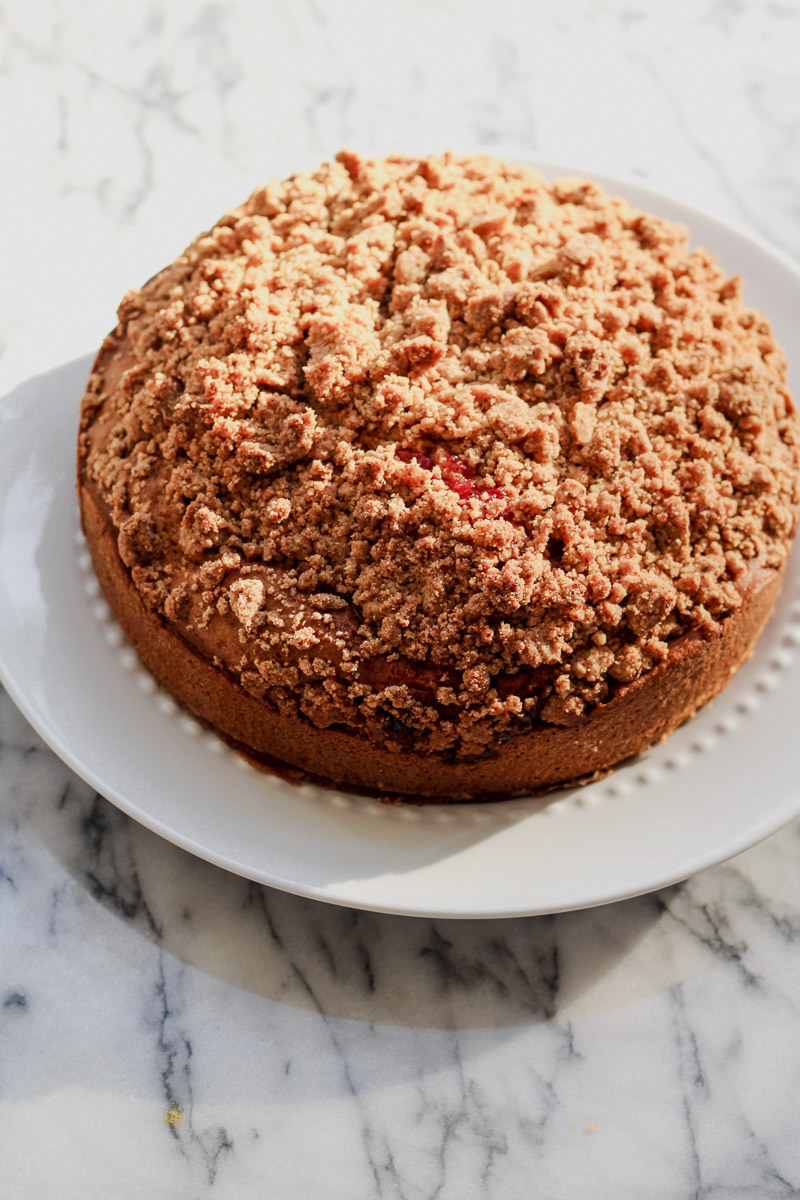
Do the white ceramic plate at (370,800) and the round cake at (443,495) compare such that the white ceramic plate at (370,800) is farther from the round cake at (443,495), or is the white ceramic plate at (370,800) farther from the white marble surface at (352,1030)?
the white marble surface at (352,1030)

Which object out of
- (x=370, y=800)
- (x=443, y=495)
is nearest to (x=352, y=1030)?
(x=370, y=800)

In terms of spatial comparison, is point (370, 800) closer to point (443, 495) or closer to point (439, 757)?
point (439, 757)

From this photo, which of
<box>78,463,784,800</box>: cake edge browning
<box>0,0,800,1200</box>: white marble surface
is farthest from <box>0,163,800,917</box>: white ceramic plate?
<box>0,0,800,1200</box>: white marble surface

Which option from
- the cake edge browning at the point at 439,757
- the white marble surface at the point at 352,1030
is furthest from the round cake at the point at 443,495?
the white marble surface at the point at 352,1030

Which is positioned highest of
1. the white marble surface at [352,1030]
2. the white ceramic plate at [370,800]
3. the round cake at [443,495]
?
the round cake at [443,495]

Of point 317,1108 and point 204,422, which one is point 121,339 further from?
point 317,1108

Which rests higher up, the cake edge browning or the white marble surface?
the cake edge browning

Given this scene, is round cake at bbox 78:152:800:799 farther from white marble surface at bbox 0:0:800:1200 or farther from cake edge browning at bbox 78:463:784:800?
white marble surface at bbox 0:0:800:1200
